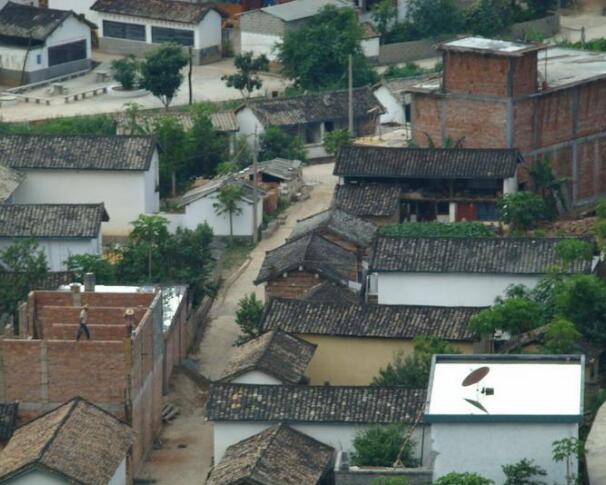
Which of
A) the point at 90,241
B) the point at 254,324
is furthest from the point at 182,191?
the point at 254,324

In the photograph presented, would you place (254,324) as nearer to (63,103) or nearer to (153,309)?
(153,309)

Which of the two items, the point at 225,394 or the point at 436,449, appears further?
the point at 225,394

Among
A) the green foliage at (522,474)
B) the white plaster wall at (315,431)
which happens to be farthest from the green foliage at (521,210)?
the green foliage at (522,474)

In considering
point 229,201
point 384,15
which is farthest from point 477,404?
point 384,15

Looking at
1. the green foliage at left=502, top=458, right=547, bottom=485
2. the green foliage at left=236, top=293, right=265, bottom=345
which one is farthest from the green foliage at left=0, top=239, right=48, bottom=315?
the green foliage at left=502, top=458, right=547, bottom=485

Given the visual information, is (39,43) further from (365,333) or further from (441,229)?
(365,333)

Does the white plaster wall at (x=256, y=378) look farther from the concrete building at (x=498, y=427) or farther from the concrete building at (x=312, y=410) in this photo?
the concrete building at (x=498, y=427)

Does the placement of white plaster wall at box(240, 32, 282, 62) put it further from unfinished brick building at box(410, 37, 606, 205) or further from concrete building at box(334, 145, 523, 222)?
concrete building at box(334, 145, 523, 222)

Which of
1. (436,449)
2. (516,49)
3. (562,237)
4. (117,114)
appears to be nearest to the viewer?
(436,449)
